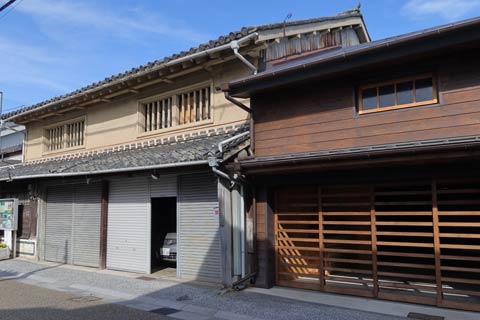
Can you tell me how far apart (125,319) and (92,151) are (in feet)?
28.0

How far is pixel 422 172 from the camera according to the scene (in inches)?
264

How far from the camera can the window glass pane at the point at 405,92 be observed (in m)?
7.09

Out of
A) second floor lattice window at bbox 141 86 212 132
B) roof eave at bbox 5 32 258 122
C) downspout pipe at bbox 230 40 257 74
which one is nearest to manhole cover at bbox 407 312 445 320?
downspout pipe at bbox 230 40 257 74

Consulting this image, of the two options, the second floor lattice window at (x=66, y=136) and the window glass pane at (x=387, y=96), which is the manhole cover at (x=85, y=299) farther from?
the second floor lattice window at (x=66, y=136)

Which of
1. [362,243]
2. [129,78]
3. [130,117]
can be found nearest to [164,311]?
[362,243]

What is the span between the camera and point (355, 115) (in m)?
7.55

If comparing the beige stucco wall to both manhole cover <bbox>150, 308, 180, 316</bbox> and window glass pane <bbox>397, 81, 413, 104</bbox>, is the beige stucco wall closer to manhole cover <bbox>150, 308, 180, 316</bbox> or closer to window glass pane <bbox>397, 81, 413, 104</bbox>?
window glass pane <bbox>397, 81, 413, 104</bbox>

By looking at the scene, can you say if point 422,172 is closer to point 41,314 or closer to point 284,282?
point 284,282

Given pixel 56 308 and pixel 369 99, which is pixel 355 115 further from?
pixel 56 308

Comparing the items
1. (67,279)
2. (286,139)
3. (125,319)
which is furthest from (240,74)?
(67,279)

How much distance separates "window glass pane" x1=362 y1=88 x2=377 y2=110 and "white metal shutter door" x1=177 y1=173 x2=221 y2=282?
12.7ft

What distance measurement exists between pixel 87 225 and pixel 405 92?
1009 centimetres

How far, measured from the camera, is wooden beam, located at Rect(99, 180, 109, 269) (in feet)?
37.7

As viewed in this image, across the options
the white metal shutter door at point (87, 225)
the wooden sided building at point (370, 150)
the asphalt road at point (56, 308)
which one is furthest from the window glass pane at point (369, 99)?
the white metal shutter door at point (87, 225)
